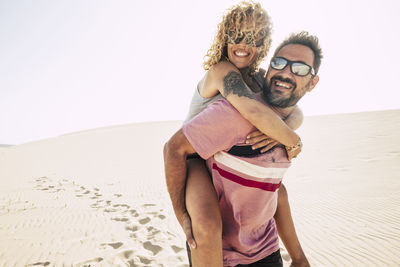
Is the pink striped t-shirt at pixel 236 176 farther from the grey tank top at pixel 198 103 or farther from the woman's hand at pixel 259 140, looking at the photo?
the grey tank top at pixel 198 103

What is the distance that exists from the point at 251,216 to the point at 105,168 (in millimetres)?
15438

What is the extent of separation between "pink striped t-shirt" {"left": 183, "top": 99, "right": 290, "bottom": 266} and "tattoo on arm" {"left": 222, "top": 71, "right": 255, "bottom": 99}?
5.3 inches

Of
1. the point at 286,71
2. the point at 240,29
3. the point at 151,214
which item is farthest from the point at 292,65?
the point at 151,214

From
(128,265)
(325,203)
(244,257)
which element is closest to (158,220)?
(128,265)

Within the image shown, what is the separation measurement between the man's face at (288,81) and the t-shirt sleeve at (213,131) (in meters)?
0.47

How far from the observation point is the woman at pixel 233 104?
1.49m

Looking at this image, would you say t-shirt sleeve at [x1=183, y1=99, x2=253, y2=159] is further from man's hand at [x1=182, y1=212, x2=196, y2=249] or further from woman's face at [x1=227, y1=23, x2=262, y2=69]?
woman's face at [x1=227, y1=23, x2=262, y2=69]

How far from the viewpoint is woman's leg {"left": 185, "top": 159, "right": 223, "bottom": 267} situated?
57.4 inches

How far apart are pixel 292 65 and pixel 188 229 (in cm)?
136

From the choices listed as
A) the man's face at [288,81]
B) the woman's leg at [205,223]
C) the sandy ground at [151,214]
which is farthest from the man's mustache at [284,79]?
the sandy ground at [151,214]

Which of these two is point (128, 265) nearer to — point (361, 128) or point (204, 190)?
point (204, 190)

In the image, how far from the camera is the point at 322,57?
81.3 inches

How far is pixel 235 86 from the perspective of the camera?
179 cm

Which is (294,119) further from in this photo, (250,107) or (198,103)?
(198,103)
